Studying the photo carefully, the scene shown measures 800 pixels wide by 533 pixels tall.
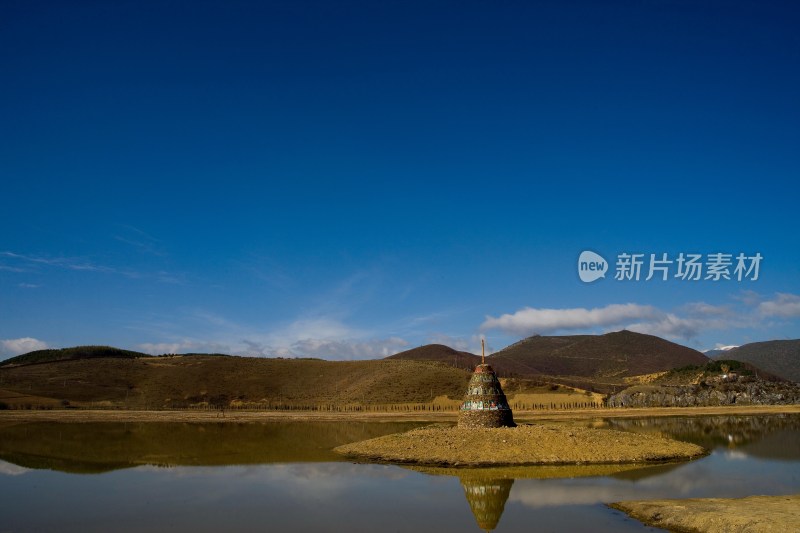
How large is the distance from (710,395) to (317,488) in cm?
9183

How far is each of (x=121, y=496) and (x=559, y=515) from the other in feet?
57.8

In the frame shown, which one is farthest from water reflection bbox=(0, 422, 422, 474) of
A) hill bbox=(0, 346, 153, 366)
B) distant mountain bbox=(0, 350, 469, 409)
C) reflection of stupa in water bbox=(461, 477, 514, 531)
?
hill bbox=(0, 346, 153, 366)

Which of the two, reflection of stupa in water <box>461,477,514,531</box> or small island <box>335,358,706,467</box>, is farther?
small island <box>335,358,706,467</box>

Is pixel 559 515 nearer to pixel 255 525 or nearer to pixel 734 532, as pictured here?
pixel 734 532

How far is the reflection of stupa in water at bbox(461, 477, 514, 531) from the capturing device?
19.4 m

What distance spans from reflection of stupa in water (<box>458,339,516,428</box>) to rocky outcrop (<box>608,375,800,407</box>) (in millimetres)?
65247

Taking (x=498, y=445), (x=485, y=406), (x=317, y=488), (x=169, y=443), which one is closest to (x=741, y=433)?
(x=485, y=406)

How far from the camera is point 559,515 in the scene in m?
19.6

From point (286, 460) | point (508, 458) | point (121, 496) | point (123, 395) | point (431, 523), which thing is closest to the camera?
point (431, 523)

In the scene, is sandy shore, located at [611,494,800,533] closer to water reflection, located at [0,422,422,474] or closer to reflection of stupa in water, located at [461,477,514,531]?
reflection of stupa in water, located at [461,477,514,531]

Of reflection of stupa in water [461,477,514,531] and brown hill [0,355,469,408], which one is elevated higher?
brown hill [0,355,469,408]

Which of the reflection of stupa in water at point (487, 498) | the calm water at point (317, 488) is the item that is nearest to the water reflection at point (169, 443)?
the calm water at point (317, 488)

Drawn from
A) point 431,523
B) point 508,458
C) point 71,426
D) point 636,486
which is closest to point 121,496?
point 431,523

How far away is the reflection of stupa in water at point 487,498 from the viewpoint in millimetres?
19441
